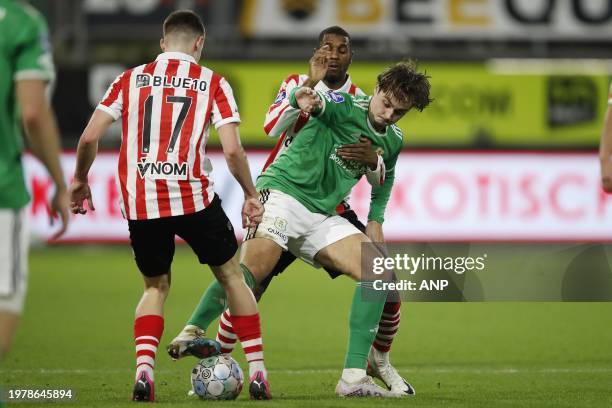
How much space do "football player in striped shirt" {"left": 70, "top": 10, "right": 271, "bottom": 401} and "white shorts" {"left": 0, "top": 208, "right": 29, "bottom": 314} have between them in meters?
1.43

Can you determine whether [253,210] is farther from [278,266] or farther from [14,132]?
[14,132]

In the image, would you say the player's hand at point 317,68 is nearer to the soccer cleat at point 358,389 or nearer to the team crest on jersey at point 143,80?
the team crest on jersey at point 143,80

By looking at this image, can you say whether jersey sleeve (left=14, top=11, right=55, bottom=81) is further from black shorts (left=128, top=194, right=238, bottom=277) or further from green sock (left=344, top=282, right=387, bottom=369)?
green sock (left=344, top=282, right=387, bottom=369)

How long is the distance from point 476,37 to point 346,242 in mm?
11975

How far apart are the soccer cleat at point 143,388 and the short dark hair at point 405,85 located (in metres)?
1.93

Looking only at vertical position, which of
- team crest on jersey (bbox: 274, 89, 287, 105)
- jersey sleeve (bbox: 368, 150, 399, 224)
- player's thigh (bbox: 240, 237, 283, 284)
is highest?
team crest on jersey (bbox: 274, 89, 287, 105)

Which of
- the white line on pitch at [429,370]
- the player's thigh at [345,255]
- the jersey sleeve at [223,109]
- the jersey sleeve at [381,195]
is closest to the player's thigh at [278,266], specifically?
the player's thigh at [345,255]

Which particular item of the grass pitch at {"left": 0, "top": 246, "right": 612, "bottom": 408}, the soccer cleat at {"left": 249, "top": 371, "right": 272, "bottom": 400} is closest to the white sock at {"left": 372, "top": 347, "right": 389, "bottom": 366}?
the grass pitch at {"left": 0, "top": 246, "right": 612, "bottom": 408}

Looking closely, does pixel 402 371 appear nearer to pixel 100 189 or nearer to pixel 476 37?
pixel 100 189

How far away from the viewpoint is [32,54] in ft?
13.9

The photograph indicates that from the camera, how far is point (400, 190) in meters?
15.9

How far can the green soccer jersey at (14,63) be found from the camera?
13.9ft

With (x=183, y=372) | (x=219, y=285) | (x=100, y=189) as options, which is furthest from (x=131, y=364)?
(x=100, y=189)

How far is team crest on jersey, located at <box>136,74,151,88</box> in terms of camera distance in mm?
5754
